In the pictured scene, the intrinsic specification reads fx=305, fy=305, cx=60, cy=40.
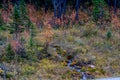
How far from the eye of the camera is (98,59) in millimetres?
17203

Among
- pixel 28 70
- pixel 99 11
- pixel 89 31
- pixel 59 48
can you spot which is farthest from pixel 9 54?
pixel 99 11

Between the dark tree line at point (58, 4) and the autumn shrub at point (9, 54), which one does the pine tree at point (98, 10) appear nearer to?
the dark tree line at point (58, 4)

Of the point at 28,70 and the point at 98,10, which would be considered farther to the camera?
the point at 98,10

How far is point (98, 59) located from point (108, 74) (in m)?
1.81

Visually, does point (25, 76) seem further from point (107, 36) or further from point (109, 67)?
point (107, 36)

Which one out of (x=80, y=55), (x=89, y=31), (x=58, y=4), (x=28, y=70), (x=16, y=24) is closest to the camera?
(x=28, y=70)

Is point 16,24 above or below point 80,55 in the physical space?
above

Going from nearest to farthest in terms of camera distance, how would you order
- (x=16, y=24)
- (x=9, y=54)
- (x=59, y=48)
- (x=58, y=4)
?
(x=9, y=54) < (x=16, y=24) < (x=59, y=48) < (x=58, y=4)

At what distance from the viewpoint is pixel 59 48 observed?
58.7 ft

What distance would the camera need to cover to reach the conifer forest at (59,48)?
14849 millimetres

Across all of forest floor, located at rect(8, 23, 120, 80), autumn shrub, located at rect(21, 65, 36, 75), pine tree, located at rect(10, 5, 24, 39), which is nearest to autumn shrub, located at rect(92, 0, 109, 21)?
forest floor, located at rect(8, 23, 120, 80)

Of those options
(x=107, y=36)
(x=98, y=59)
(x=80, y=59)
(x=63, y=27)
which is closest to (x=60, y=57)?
(x=80, y=59)

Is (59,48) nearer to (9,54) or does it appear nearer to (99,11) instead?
(9,54)

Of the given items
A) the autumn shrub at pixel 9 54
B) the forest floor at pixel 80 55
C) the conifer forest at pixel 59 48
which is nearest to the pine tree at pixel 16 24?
the conifer forest at pixel 59 48
